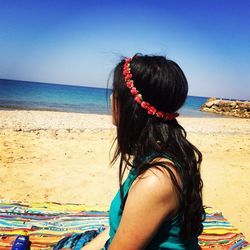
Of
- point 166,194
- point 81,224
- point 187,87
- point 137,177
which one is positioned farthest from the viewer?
point 81,224

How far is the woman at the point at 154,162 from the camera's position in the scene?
1465 millimetres

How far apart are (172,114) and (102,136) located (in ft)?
31.1

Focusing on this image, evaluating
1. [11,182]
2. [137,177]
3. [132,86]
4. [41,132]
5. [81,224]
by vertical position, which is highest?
[132,86]

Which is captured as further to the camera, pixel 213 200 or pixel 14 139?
pixel 14 139

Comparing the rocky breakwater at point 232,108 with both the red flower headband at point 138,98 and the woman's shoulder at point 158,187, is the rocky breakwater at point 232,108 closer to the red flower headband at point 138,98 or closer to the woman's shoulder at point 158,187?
the red flower headband at point 138,98

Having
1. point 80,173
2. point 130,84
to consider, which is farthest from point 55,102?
point 130,84

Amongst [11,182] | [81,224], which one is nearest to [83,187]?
[11,182]

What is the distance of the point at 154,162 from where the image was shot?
5.20ft

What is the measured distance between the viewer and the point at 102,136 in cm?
1115

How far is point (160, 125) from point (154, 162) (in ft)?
0.81

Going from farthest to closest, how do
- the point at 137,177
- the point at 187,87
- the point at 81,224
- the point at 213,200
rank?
the point at 213,200
the point at 81,224
the point at 187,87
the point at 137,177

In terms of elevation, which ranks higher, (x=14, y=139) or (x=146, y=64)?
(x=146, y=64)

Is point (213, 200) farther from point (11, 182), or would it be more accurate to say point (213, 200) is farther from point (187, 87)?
point (187, 87)

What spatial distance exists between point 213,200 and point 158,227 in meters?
4.31
